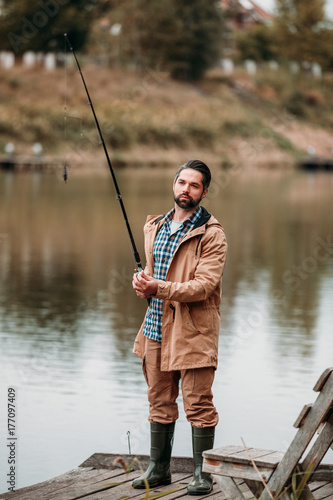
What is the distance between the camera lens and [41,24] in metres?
58.5

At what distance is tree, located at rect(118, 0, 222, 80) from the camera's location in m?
64.1

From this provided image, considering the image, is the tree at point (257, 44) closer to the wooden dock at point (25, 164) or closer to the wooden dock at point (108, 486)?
the wooden dock at point (25, 164)

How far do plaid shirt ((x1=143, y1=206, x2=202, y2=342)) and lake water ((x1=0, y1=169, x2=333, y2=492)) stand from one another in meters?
1.48

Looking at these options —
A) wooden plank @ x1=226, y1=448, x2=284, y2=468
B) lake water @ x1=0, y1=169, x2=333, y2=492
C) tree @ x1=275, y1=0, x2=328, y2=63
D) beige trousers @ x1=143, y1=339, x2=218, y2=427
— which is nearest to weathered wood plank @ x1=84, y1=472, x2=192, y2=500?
beige trousers @ x1=143, y1=339, x2=218, y2=427

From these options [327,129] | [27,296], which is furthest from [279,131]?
[27,296]

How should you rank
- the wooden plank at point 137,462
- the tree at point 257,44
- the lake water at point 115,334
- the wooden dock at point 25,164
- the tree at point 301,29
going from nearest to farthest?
the wooden plank at point 137,462
the lake water at point 115,334
the wooden dock at point 25,164
the tree at point 301,29
the tree at point 257,44

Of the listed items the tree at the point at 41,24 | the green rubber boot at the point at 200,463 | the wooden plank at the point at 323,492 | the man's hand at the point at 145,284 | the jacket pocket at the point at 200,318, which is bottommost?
the wooden plank at the point at 323,492

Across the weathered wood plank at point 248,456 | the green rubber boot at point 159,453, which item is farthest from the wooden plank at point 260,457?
the green rubber boot at point 159,453

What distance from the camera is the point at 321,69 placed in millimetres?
78125

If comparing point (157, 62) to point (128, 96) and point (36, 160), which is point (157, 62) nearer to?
point (128, 96)

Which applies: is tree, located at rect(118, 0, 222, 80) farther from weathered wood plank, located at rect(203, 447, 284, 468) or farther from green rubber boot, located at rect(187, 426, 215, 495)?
weathered wood plank, located at rect(203, 447, 284, 468)

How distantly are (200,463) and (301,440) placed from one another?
2.89 ft

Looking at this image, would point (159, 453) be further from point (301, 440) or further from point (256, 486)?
point (301, 440)

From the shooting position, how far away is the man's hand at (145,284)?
4.17 metres
